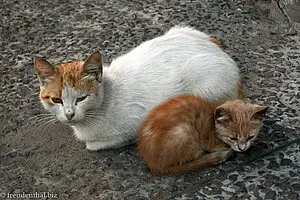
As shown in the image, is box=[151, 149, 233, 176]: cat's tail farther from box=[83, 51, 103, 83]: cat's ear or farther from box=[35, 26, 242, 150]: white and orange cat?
box=[83, 51, 103, 83]: cat's ear

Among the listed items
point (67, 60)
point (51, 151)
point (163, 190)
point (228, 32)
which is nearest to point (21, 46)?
point (67, 60)

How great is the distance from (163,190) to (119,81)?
0.77 m

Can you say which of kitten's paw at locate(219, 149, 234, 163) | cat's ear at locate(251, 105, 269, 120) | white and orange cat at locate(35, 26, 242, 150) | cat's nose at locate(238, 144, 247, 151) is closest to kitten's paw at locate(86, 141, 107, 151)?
white and orange cat at locate(35, 26, 242, 150)

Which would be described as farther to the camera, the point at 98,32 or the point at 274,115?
the point at 98,32

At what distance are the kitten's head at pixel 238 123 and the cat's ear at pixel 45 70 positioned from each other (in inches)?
39.1

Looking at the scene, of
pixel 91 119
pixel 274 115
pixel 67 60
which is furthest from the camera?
pixel 67 60

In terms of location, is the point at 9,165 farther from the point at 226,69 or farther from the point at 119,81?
the point at 226,69

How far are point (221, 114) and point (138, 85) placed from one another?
1.93ft

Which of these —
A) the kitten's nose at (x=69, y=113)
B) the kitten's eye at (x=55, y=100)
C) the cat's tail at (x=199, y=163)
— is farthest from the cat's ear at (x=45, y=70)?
the cat's tail at (x=199, y=163)

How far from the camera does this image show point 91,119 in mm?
3674

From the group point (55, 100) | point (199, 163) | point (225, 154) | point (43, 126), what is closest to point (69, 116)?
point (55, 100)

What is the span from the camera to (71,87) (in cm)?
349

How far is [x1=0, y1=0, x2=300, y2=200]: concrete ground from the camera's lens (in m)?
3.49

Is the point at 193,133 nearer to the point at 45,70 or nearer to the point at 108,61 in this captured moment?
the point at 45,70
